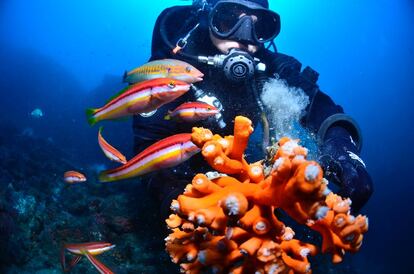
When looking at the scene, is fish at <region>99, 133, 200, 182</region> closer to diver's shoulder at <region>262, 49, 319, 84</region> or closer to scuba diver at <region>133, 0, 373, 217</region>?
scuba diver at <region>133, 0, 373, 217</region>

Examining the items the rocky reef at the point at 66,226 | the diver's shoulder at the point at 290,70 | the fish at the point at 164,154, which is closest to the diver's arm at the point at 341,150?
the diver's shoulder at the point at 290,70

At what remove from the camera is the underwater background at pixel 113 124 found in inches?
195

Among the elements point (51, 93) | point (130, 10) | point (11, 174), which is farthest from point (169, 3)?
point (11, 174)

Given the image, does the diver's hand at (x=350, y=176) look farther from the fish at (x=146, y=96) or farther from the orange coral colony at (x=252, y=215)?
the fish at (x=146, y=96)

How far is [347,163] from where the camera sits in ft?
7.95

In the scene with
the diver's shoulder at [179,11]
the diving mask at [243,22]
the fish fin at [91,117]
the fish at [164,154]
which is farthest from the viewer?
the diver's shoulder at [179,11]

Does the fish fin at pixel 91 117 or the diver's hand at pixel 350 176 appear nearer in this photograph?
the diver's hand at pixel 350 176

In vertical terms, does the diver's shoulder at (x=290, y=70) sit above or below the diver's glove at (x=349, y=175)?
above

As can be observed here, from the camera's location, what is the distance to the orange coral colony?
1178mm

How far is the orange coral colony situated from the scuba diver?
1.50m

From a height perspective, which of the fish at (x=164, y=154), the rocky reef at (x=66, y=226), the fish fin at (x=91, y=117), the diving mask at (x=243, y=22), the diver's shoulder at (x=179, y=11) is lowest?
the rocky reef at (x=66, y=226)

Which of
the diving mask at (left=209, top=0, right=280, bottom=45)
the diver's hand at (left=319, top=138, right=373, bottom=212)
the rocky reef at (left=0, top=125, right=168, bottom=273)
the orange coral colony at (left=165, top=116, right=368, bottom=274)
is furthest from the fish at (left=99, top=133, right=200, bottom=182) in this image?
the diving mask at (left=209, top=0, right=280, bottom=45)

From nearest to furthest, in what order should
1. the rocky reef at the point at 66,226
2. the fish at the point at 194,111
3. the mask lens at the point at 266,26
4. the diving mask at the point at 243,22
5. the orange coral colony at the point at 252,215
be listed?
the orange coral colony at the point at 252,215, the fish at the point at 194,111, the rocky reef at the point at 66,226, the diving mask at the point at 243,22, the mask lens at the point at 266,26

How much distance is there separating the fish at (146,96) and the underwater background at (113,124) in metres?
2.35
